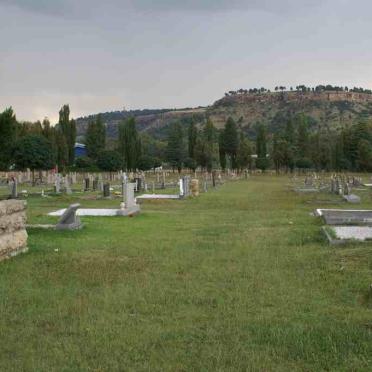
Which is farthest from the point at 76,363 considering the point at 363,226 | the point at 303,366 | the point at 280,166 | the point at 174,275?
the point at 280,166

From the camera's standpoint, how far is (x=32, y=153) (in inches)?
2234

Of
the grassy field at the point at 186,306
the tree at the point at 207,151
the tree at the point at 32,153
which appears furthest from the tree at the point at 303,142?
the grassy field at the point at 186,306

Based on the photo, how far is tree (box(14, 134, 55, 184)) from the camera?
56.8 meters

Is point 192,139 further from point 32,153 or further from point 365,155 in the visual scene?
point 32,153

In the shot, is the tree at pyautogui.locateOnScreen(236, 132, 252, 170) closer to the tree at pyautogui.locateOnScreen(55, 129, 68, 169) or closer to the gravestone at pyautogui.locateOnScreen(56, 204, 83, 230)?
the tree at pyautogui.locateOnScreen(55, 129, 68, 169)

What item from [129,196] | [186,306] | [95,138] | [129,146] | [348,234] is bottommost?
[348,234]

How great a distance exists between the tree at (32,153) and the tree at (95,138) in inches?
1210

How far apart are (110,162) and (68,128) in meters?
18.9

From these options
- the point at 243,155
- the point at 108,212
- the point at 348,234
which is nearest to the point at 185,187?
the point at 108,212

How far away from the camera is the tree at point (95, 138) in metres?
89.4

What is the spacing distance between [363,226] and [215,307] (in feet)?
31.7

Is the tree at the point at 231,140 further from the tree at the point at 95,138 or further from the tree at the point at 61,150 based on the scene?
the tree at the point at 61,150

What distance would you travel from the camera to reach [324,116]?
163250 millimetres

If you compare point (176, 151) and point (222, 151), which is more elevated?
point (176, 151)
